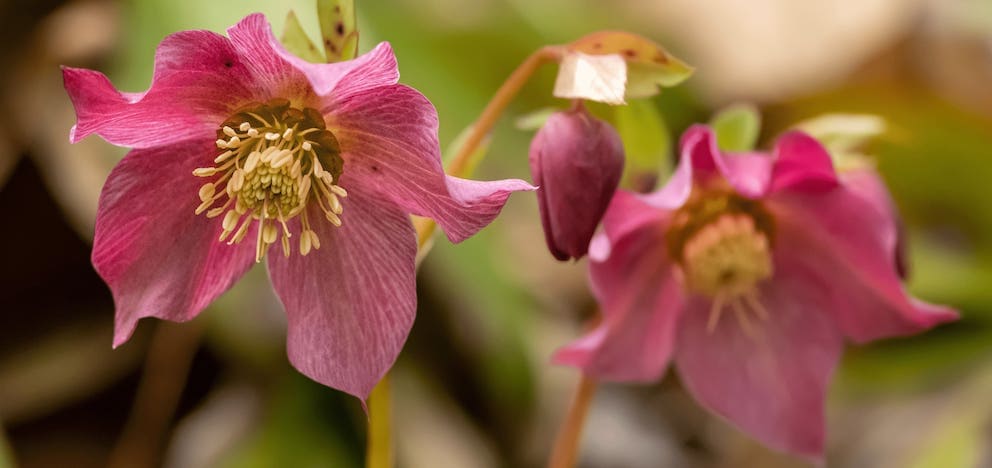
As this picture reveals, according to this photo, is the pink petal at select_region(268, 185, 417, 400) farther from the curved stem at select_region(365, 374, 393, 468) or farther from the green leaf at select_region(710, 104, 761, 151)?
the green leaf at select_region(710, 104, 761, 151)

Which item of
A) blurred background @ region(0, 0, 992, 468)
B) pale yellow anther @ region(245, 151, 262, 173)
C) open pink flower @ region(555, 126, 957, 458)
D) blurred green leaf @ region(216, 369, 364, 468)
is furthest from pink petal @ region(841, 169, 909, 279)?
blurred green leaf @ region(216, 369, 364, 468)

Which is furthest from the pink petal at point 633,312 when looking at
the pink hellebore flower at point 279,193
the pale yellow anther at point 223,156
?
the pale yellow anther at point 223,156

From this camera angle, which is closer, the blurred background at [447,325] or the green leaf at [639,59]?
the green leaf at [639,59]

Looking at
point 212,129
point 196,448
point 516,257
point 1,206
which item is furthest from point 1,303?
point 212,129

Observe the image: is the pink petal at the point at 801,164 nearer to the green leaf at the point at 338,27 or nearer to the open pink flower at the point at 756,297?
the open pink flower at the point at 756,297

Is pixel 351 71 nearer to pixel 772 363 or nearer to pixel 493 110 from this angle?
pixel 493 110

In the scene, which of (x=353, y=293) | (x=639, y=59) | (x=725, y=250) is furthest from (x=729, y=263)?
(x=353, y=293)
